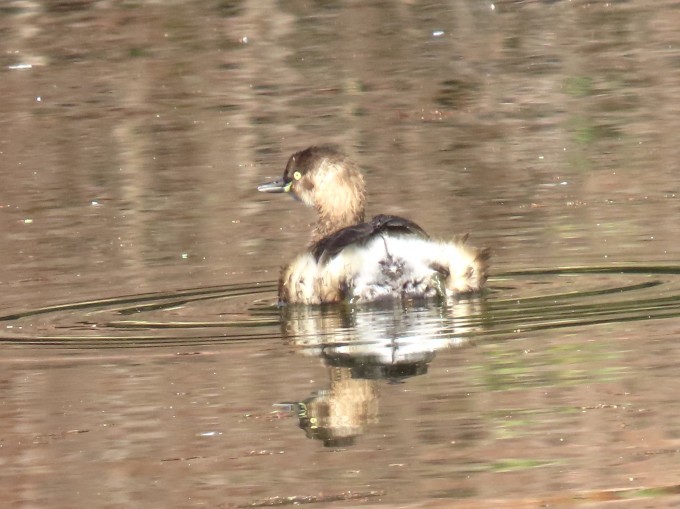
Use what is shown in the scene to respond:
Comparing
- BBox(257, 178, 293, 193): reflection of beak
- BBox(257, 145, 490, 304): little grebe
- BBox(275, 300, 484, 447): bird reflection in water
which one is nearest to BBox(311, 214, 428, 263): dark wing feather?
BBox(257, 145, 490, 304): little grebe

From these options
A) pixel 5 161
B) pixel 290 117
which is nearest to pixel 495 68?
pixel 290 117

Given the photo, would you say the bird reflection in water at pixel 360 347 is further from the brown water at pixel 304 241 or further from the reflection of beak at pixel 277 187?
the reflection of beak at pixel 277 187

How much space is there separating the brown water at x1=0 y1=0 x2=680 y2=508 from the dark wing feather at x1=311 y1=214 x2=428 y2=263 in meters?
0.26

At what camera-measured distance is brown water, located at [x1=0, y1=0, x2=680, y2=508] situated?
4.75 meters

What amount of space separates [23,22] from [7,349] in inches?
459

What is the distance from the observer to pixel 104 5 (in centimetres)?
1823

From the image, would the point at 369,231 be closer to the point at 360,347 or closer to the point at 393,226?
the point at 393,226

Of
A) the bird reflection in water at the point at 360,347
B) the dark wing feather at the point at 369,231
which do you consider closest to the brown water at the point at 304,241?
the bird reflection in water at the point at 360,347

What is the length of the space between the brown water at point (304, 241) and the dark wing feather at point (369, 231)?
26 centimetres

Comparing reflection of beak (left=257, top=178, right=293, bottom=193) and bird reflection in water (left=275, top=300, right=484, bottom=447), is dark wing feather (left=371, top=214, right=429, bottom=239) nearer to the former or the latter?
bird reflection in water (left=275, top=300, right=484, bottom=447)

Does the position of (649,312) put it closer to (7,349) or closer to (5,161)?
(7,349)

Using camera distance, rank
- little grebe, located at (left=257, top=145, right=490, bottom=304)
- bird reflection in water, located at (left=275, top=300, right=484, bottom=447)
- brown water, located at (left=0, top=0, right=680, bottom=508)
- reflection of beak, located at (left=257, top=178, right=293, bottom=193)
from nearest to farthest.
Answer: brown water, located at (left=0, top=0, right=680, bottom=508) → bird reflection in water, located at (left=275, top=300, right=484, bottom=447) → little grebe, located at (left=257, top=145, right=490, bottom=304) → reflection of beak, located at (left=257, top=178, right=293, bottom=193)

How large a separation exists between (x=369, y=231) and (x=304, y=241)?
214cm

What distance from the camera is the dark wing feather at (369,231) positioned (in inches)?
276
